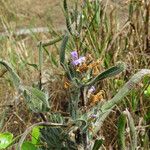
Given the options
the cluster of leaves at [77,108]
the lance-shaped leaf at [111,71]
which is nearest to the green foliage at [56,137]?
the cluster of leaves at [77,108]

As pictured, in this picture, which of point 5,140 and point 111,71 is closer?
point 111,71

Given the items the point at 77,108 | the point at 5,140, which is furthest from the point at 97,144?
the point at 5,140

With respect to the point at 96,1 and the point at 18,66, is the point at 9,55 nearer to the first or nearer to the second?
the point at 18,66

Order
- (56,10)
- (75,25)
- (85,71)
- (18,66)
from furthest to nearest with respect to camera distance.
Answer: (56,10)
(18,66)
(75,25)
(85,71)

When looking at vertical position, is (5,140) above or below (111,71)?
below

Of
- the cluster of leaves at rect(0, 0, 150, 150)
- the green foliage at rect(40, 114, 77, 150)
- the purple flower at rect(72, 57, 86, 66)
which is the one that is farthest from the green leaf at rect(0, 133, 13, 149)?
the purple flower at rect(72, 57, 86, 66)

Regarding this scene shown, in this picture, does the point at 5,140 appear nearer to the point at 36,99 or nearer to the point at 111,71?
the point at 36,99

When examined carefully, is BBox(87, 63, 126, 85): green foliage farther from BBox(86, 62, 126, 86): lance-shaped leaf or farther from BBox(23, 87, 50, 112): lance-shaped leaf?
BBox(23, 87, 50, 112): lance-shaped leaf

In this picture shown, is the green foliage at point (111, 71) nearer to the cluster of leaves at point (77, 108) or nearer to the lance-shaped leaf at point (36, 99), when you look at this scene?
the cluster of leaves at point (77, 108)

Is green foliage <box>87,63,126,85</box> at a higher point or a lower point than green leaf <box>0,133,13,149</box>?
higher

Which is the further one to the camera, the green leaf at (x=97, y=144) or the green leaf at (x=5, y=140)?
the green leaf at (x=5, y=140)

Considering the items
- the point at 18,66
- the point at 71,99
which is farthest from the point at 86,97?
the point at 18,66
